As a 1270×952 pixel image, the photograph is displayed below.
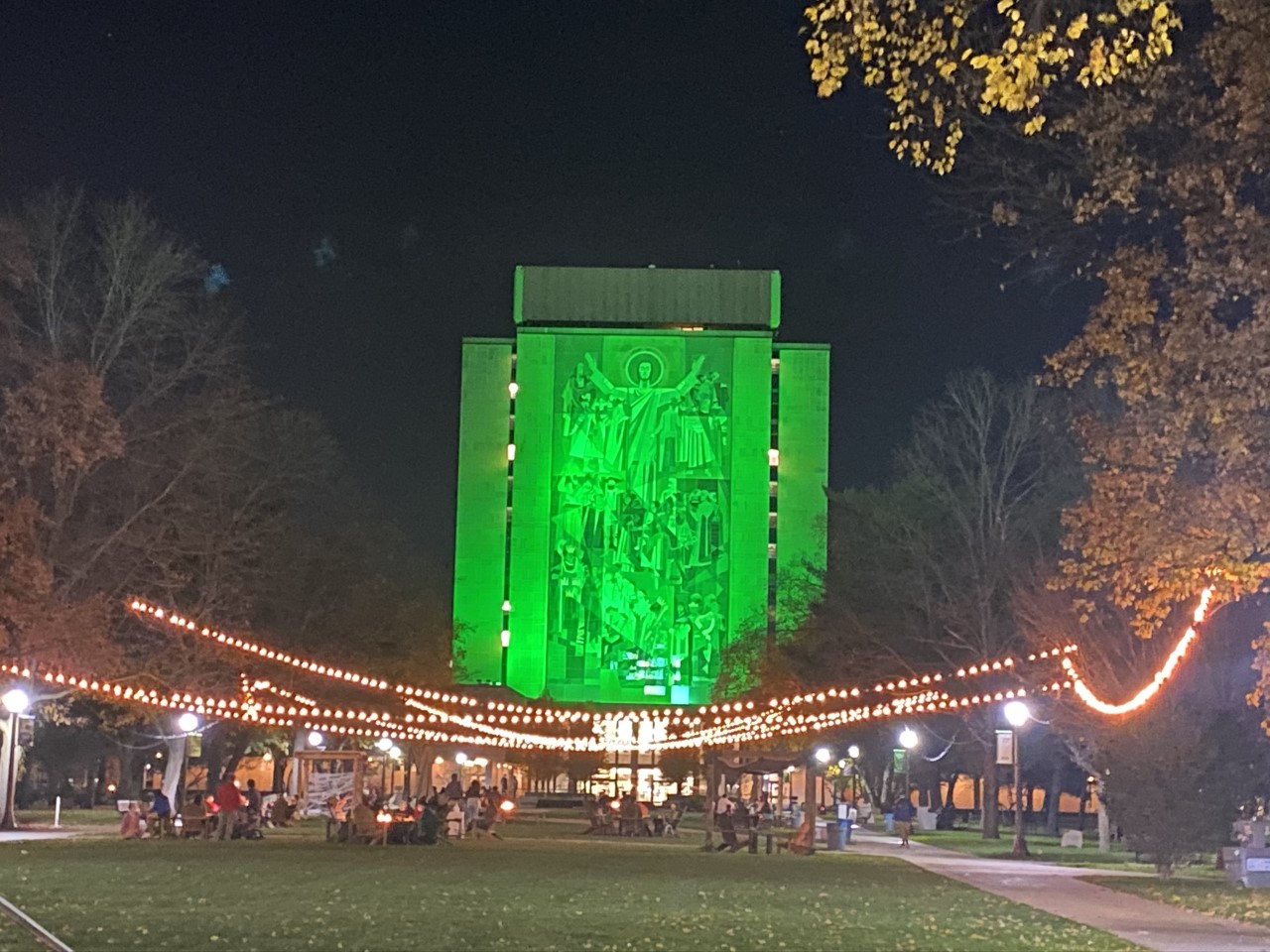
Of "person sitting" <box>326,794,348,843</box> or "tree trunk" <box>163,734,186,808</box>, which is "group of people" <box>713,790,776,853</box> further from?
"tree trunk" <box>163,734,186,808</box>

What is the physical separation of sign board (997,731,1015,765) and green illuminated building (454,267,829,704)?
5379 cm

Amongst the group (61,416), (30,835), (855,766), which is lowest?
(30,835)

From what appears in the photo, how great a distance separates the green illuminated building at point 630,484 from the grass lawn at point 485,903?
218 feet

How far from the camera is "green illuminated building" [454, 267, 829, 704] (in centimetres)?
10038

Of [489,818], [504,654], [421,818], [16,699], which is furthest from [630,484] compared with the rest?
[16,699]

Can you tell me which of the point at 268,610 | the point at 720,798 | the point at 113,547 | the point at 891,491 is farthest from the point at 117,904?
the point at 891,491

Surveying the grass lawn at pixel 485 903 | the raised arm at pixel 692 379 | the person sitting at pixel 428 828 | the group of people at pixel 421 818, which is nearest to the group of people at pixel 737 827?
the group of people at pixel 421 818

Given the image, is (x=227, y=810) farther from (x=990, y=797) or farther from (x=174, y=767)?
(x=990, y=797)

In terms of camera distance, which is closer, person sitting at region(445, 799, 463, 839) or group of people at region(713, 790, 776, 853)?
group of people at region(713, 790, 776, 853)

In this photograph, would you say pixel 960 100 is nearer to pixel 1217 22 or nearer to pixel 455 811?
pixel 1217 22

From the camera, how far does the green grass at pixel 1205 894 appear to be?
23609mm

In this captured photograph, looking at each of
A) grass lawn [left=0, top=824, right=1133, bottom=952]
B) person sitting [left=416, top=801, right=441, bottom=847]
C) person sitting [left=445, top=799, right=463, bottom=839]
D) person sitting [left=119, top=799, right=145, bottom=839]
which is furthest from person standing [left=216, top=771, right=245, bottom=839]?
grass lawn [left=0, top=824, right=1133, bottom=952]

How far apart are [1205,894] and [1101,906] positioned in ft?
14.0

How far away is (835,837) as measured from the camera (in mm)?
43438
